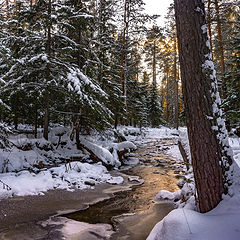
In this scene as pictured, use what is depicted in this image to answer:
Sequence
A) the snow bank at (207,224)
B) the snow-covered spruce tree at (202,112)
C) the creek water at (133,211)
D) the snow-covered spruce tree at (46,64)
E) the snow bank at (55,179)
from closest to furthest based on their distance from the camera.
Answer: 1. the snow bank at (207,224)
2. the snow-covered spruce tree at (202,112)
3. the creek water at (133,211)
4. the snow bank at (55,179)
5. the snow-covered spruce tree at (46,64)

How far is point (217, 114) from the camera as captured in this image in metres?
3.33

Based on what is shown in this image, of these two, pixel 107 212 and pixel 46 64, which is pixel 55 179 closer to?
pixel 107 212

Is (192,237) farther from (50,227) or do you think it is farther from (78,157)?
(78,157)

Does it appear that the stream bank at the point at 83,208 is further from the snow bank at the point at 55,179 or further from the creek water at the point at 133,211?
the snow bank at the point at 55,179

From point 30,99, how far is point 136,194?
7.12m

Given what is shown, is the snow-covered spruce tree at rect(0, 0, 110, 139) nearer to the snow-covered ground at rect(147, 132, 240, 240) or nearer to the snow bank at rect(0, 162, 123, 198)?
the snow bank at rect(0, 162, 123, 198)

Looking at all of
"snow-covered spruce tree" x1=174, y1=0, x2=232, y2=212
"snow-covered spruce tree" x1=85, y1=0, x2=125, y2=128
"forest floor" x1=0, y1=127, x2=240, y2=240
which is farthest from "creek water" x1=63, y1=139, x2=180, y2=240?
"snow-covered spruce tree" x1=85, y1=0, x2=125, y2=128

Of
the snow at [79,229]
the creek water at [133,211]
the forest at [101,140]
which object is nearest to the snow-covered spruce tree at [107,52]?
the forest at [101,140]

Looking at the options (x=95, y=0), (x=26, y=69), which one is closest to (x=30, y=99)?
(x=26, y=69)

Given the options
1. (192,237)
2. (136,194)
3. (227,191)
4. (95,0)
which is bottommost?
(136,194)

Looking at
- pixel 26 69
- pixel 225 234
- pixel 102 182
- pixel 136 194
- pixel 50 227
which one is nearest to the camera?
pixel 225 234

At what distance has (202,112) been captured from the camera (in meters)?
3.26

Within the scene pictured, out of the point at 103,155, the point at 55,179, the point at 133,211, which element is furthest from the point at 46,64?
the point at 133,211

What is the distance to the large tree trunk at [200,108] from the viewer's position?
3.24 m
